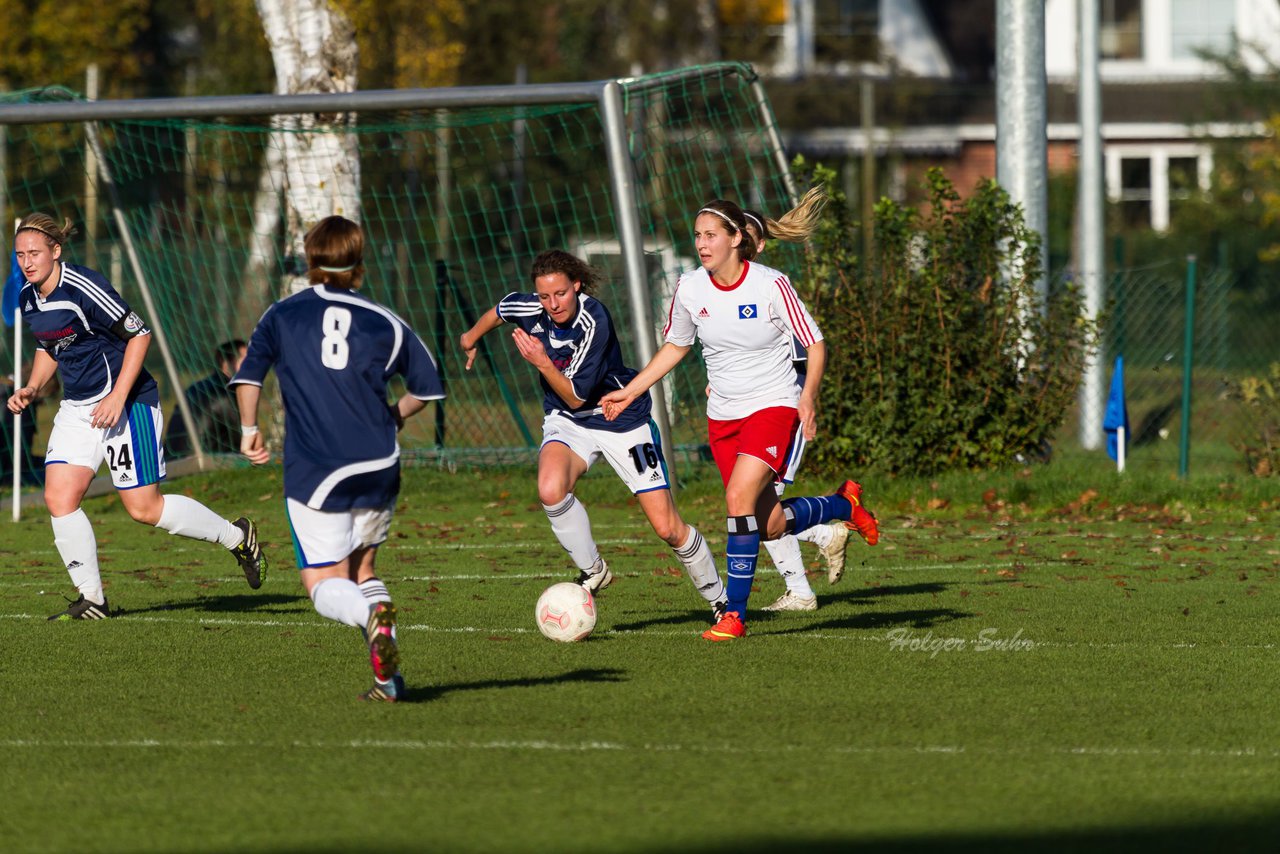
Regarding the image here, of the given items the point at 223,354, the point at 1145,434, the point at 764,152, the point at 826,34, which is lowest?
the point at 1145,434

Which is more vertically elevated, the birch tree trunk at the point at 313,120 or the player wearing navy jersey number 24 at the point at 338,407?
the birch tree trunk at the point at 313,120

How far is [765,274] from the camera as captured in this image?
812 cm

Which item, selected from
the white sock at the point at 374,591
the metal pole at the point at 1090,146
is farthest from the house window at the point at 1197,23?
the white sock at the point at 374,591

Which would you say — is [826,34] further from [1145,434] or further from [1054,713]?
[1054,713]

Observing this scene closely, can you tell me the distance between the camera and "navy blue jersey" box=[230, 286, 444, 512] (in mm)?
6398

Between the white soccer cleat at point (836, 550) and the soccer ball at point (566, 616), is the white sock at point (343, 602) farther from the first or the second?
the white soccer cleat at point (836, 550)

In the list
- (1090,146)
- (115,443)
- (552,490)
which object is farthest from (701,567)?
(1090,146)

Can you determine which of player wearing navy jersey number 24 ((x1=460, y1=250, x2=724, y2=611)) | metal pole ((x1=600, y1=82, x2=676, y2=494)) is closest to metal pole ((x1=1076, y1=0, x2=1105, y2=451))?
metal pole ((x1=600, y1=82, x2=676, y2=494))

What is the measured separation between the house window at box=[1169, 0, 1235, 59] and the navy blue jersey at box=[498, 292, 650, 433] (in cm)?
3537

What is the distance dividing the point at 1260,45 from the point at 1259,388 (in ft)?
71.3

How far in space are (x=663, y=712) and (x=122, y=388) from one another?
3.47m

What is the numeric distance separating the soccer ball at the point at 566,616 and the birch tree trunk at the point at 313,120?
29.1 feet

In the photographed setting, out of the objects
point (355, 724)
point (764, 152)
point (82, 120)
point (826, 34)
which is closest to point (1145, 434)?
point (764, 152)

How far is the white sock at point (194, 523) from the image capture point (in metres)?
9.08
